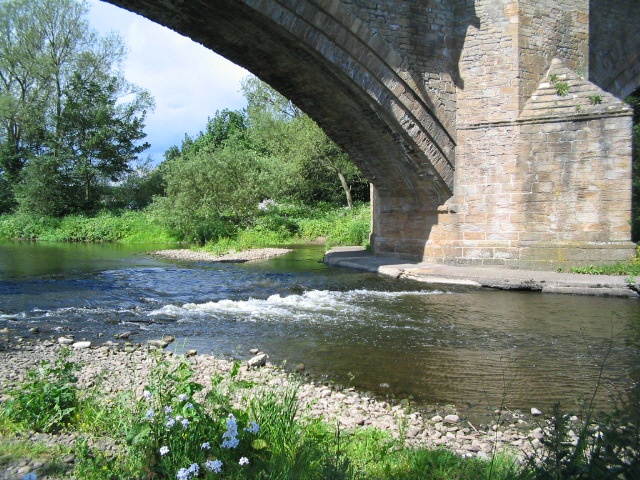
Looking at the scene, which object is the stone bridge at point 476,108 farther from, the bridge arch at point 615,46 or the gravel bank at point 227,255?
the gravel bank at point 227,255

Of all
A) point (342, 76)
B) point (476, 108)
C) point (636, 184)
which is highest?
point (342, 76)

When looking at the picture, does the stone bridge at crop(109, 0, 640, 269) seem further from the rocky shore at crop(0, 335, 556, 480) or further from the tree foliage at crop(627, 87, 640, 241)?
the rocky shore at crop(0, 335, 556, 480)

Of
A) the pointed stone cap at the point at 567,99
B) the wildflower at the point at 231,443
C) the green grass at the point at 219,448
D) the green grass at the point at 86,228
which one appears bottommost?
the green grass at the point at 219,448

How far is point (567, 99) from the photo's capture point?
1070cm

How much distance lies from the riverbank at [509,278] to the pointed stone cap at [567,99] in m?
3.18

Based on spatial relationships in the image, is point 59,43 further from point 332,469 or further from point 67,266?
point 332,469

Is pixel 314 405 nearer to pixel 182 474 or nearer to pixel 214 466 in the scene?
pixel 214 466

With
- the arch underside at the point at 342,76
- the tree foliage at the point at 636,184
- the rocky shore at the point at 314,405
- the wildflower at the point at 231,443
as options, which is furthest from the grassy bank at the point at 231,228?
the wildflower at the point at 231,443

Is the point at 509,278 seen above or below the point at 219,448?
above

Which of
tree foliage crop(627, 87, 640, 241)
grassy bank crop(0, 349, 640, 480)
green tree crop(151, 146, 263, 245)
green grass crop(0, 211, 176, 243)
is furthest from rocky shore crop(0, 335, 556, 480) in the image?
green grass crop(0, 211, 176, 243)

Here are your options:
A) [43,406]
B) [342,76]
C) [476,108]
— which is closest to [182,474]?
[43,406]

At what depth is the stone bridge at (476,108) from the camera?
10.1m

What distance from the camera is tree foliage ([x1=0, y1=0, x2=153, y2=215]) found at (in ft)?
93.4

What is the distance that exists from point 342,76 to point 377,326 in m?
5.51
